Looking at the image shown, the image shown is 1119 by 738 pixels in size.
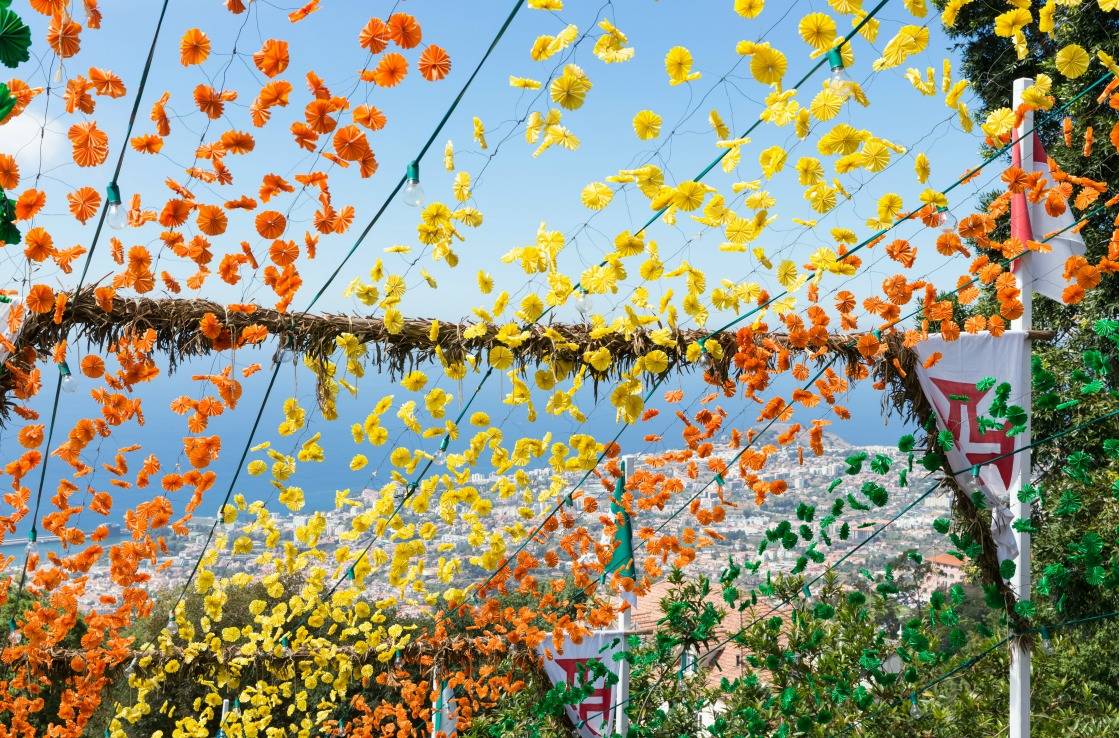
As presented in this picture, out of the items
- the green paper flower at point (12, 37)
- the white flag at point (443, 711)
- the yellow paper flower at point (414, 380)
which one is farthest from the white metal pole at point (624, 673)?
the green paper flower at point (12, 37)

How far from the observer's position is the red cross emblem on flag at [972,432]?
3350 mm

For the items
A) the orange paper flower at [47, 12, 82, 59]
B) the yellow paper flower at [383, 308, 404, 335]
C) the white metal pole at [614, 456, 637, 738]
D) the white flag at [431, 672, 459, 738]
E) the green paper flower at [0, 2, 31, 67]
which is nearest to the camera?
the green paper flower at [0, 2, 31, 67]

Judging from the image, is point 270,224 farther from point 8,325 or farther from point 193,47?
point 8,325

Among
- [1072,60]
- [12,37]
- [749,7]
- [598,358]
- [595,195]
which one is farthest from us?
[598,358]

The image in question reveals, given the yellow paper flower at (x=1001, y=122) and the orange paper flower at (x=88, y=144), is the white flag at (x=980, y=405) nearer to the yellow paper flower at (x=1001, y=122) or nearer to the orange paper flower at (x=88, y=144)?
the yellow paper flower at (x=1001, y=122)

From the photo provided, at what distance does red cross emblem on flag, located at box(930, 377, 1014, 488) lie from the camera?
3.35 metres

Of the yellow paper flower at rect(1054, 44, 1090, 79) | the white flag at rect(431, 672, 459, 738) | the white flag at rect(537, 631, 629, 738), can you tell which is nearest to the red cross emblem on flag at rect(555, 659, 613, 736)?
the white flag at rect(537, 631, 629, 738)

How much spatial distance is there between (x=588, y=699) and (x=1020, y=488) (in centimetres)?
251

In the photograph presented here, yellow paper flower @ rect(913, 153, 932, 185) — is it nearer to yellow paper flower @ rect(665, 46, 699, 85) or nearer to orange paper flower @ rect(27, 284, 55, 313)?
yellow paper flower @ rect(665, 46, 699, 85)

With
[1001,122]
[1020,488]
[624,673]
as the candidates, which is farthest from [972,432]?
[624,673]

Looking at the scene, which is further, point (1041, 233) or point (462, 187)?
point (1041, 233)

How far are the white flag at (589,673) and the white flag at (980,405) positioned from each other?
2.04 metres

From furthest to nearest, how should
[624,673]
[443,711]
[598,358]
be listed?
[443,711] → [624,673] → [598,358]

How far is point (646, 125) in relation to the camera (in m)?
2.39
